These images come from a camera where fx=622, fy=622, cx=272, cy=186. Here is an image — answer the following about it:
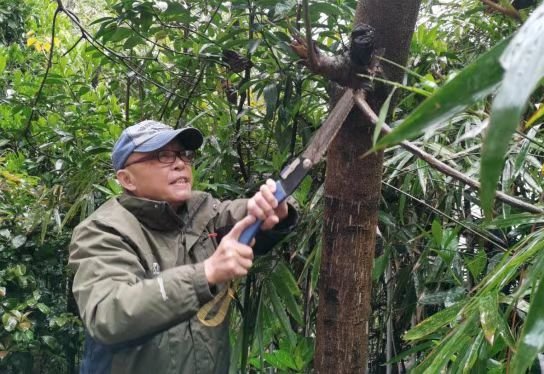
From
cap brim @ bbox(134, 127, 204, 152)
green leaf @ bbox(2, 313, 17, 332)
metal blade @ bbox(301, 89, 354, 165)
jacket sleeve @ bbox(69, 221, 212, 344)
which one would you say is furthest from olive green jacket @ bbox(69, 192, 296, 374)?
green leaf @ bbox(2, 313, 17, 332)

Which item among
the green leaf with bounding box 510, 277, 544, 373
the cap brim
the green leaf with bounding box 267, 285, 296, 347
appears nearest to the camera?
the green leaf with bounding box 510, 277, 544, 373

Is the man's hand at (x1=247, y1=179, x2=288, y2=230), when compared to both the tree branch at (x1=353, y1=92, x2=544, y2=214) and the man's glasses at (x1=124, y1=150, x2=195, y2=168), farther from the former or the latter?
the man's glasses at (x1=124, y1=150, x2=195, y2=168)

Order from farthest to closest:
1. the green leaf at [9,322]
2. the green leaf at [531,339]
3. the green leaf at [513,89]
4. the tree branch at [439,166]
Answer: the green leaf at [9,322], the tree branch at [439,166], the green leaf at [531,339], the green leaf at [513,89]

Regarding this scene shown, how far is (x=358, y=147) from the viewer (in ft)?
3.53

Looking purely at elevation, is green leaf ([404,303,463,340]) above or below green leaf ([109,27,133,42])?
below

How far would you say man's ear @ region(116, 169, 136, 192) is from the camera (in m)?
1.27

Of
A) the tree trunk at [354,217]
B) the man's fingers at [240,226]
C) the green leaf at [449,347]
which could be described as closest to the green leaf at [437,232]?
the tree trunk at [354,217]

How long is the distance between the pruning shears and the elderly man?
0.6 inches

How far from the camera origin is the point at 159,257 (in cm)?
119

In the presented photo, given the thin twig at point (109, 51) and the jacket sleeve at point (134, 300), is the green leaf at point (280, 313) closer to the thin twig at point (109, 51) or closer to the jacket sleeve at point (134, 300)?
the jacket sleeve at point (134, 300)

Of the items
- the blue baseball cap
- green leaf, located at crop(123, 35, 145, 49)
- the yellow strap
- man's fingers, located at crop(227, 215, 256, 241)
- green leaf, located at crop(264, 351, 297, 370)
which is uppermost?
green leaf, located at crop(123, 35, 145, 49)

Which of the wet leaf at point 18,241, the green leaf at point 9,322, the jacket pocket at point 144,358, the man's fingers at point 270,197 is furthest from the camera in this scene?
the wet leaf at point 18,241

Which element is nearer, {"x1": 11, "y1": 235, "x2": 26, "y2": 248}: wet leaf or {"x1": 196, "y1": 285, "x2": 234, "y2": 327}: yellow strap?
{"x1": 196, "y1": 285, "x2": 234, "y2": 327}: yellow strap

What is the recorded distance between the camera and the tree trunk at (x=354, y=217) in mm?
1066
